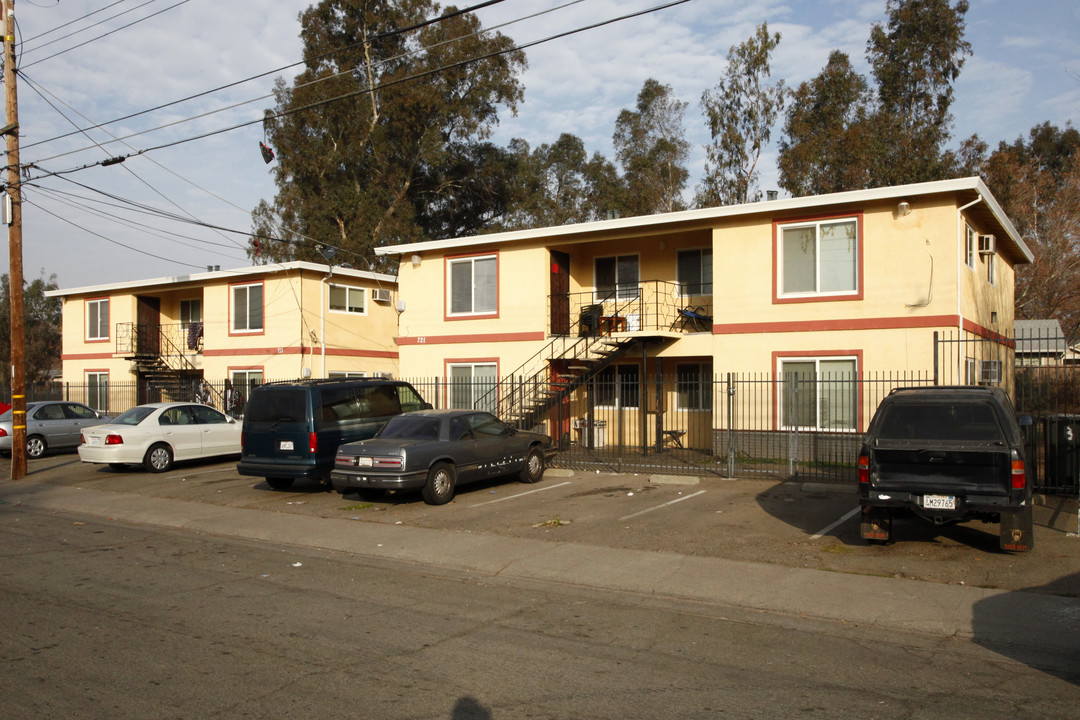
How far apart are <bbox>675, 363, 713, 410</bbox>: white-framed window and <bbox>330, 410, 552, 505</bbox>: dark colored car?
6623 mm

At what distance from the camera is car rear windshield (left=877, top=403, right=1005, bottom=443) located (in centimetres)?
914

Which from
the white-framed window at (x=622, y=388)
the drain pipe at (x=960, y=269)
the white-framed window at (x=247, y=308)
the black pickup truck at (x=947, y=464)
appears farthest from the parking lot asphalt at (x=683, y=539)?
the white-framed window at (x=247, y=308)

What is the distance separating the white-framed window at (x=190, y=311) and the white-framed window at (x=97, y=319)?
2.83m

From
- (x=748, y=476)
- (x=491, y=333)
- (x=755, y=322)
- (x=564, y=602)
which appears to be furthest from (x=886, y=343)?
(x=564, y=602)

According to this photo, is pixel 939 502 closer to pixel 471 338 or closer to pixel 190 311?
pixel 471 338

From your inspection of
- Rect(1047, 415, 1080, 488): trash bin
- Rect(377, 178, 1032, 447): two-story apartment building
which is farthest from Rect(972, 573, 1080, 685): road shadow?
Rect(377, 178, 1032, 447): two-story apartment building

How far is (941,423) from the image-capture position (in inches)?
369

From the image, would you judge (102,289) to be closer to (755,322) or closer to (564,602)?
(755,322)

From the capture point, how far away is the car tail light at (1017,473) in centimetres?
869

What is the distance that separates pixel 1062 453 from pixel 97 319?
31639 mm

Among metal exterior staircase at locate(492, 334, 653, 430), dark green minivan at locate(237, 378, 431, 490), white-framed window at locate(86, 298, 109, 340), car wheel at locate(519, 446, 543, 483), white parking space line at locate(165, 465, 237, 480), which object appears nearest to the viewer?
dark green minivan at locate(237, 378, 431, 490)

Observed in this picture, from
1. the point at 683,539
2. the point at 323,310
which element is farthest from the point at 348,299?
the point at 683,539

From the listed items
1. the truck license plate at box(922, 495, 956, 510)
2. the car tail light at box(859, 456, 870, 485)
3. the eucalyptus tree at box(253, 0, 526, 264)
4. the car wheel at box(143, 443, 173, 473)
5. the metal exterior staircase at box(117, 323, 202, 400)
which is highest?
the eucalyptus tree at box(253, 0, 526, 264)

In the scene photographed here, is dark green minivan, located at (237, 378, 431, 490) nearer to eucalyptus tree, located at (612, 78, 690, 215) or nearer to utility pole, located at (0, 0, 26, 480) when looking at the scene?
utility pole, located at (0, 0, 26, 480)
